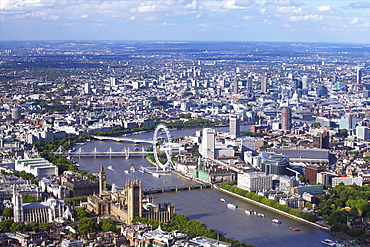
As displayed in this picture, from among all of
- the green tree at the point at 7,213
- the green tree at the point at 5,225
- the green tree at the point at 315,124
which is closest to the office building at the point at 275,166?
the green tree at the point at 7,213

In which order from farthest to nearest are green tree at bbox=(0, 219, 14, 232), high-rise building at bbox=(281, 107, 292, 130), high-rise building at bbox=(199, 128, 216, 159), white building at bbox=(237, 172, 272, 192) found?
high-rise building at bbox=(281, 107, 292, 130) < high-rise building at bbox=(199, 128, 216, 159) < white building at bbox=(237, 172, 272, 192) < green tree at bbox=(0, 219, 14, 232)

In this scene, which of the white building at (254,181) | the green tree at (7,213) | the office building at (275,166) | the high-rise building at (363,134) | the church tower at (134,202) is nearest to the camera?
the church tower at (134,202)

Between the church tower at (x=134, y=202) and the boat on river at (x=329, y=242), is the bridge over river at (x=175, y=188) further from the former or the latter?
the boat on river at (x=329, y=242)

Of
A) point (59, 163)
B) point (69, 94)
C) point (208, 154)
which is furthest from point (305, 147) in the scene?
point (69, 94)

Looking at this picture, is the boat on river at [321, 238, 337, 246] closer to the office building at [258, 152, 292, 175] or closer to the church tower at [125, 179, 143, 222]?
the church tower at [125, 179, 143, 222]

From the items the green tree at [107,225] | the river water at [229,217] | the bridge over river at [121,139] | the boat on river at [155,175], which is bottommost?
the bridge over river at [121,139]

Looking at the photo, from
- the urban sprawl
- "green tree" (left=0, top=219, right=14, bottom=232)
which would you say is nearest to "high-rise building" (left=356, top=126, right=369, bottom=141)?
the urban sprawl

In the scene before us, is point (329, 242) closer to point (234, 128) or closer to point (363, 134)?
point (234, 128)

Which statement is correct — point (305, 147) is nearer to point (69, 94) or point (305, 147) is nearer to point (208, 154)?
point (208, 154)
